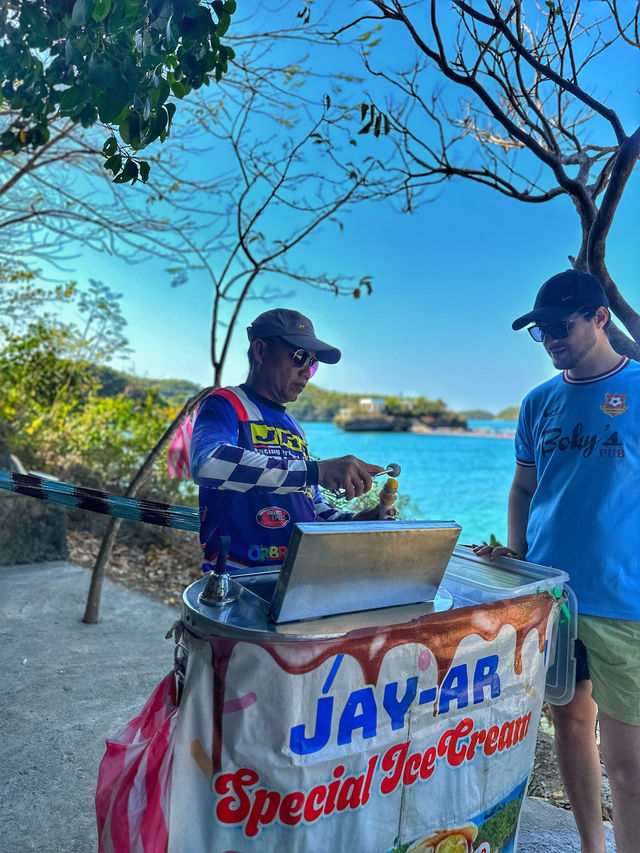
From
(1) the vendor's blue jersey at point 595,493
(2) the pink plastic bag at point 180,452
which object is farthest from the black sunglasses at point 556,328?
(2) the pink plastic bag at point 180,452

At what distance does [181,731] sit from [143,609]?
3.62 metres

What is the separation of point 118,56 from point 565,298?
176 cm

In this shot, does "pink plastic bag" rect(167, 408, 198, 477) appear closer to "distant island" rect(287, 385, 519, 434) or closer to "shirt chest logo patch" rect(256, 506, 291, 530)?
"shirt chest logo patch" rect(256, 506, 291, 530)

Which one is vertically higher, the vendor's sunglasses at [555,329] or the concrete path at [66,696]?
the vendor's sunglasses at [555,329]

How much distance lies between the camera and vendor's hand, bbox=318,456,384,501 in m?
1.74

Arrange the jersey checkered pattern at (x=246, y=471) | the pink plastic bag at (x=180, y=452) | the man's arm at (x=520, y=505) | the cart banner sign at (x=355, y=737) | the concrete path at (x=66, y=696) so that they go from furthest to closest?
the pink plastic bag at (x=180, y=452)
the man's arm at (x=520, y=505)
the concrete path at (x=66, y=696)
the jersey checkered pattern at (x=246, y=471)
the cart banner sign at (x=355, y=737)

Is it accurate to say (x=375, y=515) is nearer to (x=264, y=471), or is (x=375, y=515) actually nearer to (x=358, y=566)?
(x=264, y=471)

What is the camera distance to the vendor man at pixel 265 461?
1.74 metres

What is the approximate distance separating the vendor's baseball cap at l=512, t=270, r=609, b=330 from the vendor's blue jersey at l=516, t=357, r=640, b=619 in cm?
24

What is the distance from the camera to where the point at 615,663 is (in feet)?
6.03

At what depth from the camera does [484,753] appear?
5.05 ft

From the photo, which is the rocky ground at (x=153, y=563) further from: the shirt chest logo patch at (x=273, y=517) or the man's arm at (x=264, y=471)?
the man's arm at (x=264, y=471)

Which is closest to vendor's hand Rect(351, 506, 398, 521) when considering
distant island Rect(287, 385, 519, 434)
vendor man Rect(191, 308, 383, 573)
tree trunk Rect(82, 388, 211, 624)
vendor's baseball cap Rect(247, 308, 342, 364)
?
vendor man Rect(191, 308, 383, 573)

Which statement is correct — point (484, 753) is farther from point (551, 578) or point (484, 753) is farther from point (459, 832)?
point (551, 578)
